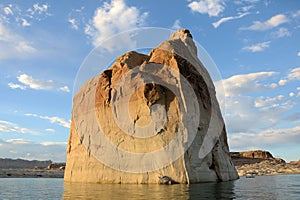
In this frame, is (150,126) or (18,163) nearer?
(150,126)

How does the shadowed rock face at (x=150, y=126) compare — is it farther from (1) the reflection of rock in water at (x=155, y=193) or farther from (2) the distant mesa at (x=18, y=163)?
(2) the distant mesa at (x=18, y=163)

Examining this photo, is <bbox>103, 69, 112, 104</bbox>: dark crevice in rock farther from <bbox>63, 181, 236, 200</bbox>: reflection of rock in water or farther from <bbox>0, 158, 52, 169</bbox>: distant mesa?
<bbox>0, 158, 52, 169</bbox>: distant mesa

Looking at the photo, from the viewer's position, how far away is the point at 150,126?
97.9ft

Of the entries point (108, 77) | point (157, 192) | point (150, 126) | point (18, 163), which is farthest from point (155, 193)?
point (18, 163)

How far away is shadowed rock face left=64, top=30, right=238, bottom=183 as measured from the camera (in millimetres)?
28828

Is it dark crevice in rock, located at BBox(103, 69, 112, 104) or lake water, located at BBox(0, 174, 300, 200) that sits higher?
dark crevice in rock, located at BBox(103, 69, 112, 104)

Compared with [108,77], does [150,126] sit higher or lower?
lower

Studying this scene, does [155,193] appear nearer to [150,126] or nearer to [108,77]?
[150,126]

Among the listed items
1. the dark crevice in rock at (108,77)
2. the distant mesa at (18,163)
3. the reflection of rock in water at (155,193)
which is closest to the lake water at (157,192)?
the reflection of rock in water at (155,193)

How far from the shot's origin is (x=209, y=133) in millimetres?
33281

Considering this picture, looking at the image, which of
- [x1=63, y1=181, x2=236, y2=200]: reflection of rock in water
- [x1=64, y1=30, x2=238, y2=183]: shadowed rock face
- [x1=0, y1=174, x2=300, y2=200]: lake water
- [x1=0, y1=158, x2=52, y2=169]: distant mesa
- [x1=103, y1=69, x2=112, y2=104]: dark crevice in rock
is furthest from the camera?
[x1=0, y1=158, x2=52, y2=169]: distant mesa

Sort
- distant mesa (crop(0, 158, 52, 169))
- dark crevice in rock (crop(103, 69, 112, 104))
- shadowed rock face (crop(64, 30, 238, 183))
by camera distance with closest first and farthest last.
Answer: shadowed rock face (crop(64, 30, 238, 183)), dark crevice in rock (crop(103, 69, 112, 104)), distant mesa (crop(0, 158, 52, 169))

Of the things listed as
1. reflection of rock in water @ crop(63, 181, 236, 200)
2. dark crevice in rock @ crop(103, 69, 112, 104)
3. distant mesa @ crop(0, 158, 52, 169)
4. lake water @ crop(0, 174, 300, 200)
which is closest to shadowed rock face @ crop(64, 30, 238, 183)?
dark crevice in rock @ crop(103, 69, 112, 104)

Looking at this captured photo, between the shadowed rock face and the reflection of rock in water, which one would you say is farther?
the shadowed rock face
